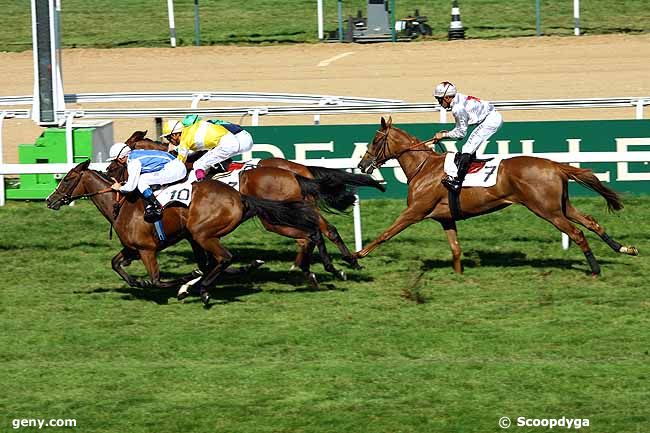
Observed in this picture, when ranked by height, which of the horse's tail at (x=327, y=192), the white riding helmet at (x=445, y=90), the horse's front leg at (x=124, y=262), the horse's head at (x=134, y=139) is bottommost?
the horse's front leg at (x=124, y=262)

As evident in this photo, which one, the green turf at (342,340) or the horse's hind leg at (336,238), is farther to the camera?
the horse's hind leg at (336,238)

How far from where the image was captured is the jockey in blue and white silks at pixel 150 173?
32.8 feet

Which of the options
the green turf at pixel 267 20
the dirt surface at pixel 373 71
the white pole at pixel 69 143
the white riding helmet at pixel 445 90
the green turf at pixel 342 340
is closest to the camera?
the green turf at pixel 342 340

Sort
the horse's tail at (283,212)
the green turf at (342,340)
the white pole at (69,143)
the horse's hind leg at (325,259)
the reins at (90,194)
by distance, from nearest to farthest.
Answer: the green turf at (342,340)
the horse's tail at (283,212)
the reins at (90,194)
the horse's hind leg at (325,259)
the white pole at (69,143)

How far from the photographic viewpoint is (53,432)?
23.4 feet

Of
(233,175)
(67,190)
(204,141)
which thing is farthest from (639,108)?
(67,190)

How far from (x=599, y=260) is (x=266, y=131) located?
14.2ft

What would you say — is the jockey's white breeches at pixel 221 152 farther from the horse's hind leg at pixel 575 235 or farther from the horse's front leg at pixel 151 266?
the horse's hind leg at pixel 575 235

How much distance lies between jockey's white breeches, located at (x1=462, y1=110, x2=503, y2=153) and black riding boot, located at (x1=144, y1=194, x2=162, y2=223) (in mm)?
2921

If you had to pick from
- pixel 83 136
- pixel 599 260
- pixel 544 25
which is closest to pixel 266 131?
pixel 83 136

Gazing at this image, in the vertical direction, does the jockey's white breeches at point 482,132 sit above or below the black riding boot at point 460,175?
above

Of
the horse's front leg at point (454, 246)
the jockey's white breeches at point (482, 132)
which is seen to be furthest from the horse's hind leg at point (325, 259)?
the jockey's white breeches at point (482, 132)

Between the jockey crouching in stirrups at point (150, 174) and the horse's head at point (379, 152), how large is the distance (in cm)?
206

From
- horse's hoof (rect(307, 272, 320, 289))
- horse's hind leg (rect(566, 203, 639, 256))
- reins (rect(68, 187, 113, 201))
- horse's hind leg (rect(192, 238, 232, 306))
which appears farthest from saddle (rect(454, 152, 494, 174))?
reins (rect(68, 187, 113, 201))
